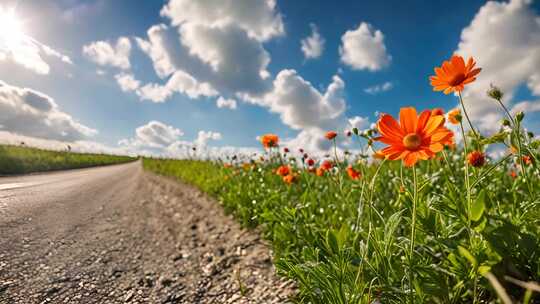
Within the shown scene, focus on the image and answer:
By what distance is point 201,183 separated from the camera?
21.4 feet

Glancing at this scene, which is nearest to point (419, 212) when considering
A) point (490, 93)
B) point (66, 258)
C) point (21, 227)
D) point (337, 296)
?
point (337, 296)

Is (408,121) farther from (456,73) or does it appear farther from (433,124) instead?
(456,73)

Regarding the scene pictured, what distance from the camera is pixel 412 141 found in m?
1.07

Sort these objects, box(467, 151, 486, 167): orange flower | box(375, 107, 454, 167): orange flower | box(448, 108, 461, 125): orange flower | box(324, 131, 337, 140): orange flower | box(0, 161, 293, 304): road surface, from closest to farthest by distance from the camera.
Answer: box(375, 107, 454, 167): orange flower
box(467, 151, 486, 167): orange flower
box(448, 108, 461, 125): orange flower
box(0, 161, 293, 304): road surface
box(324, 131, 337, 140): orange flower

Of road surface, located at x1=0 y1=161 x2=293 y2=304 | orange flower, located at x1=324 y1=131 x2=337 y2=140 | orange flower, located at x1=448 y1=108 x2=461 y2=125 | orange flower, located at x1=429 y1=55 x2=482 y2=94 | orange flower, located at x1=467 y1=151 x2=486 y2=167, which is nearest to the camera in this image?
orange flower, located at x1=429 y1=55 x2=482 y2=94

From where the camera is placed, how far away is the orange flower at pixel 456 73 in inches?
50.8

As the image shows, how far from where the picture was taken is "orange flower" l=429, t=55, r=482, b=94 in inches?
50.8

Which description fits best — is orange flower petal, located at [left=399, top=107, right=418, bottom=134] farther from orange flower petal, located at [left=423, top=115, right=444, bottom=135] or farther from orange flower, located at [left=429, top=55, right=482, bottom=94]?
orange flower, located at [left=429, top=55, right=482, bottom=94]

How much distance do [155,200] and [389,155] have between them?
549 centimetres

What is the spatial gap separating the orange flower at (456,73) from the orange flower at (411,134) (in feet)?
1.08

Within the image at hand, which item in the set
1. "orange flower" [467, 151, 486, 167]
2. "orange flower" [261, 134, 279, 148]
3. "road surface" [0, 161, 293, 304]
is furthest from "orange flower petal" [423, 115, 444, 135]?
"orange flower" [261, 134, 279, 148]

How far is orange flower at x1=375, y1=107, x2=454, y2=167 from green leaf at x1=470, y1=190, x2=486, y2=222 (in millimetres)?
242

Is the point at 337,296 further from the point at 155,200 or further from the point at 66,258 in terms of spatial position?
the point at 155,200

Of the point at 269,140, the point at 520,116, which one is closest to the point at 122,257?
the point at 269,140
